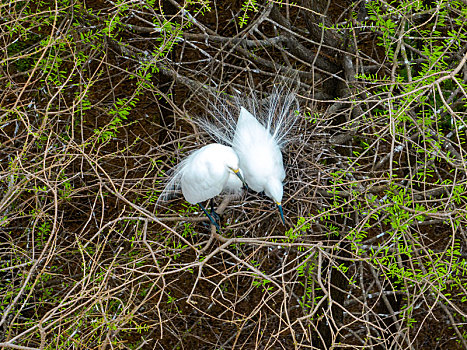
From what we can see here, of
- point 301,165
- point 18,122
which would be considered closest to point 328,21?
point 301,165

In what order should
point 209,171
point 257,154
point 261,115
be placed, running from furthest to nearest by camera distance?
point 261,115, point 257,154, point 209,171

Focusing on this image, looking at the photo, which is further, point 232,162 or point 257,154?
point 257,154

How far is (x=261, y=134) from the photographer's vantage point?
2541mm

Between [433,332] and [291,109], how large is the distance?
1.69 meters

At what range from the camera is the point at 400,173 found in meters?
3.06

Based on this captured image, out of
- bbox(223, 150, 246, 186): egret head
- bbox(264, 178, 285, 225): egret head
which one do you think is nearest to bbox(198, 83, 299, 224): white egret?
bbox(264, 178, 285, 225): egret head

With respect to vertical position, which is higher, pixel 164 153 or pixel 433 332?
pixel 164 153

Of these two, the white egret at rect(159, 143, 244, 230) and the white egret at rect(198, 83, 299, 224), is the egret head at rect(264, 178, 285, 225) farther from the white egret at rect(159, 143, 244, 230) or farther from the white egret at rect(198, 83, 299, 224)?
the white egret at rect(159, 143, 244, 230)

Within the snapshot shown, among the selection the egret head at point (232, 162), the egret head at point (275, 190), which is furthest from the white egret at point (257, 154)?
the egret head at point (232, 162)

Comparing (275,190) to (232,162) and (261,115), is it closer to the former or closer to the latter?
(232,162)

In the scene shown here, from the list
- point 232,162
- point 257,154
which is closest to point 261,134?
point 257,154

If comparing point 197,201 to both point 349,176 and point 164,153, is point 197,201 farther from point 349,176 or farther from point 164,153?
point 349,176

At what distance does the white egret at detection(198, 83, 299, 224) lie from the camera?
2475 millimetres

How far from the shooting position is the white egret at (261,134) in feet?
8.12
